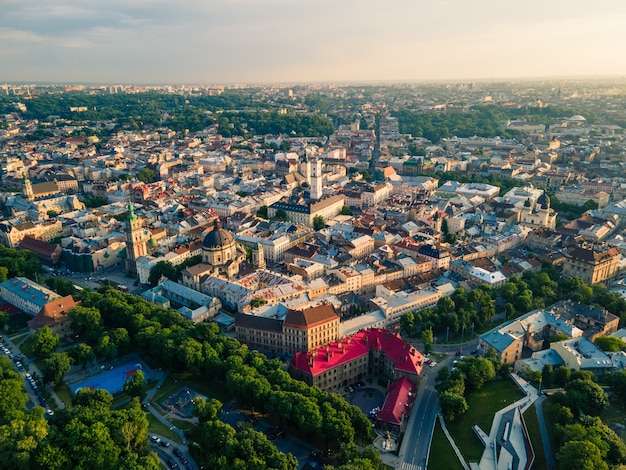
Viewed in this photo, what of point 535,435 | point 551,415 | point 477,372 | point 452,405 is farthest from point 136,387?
point 551,415

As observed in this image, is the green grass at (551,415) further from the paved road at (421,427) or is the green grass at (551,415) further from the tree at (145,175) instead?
the tree at (145,175)

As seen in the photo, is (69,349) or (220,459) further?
(69,349)

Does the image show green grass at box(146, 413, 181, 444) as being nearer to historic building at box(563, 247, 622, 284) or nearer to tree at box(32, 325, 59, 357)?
tree at box(32, 325, 59, 357)

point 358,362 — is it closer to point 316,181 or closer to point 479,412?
point 479,412

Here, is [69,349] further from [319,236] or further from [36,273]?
[319,236]

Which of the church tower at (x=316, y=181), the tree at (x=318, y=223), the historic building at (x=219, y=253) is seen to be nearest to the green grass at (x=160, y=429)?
the historic building at (x=219, y=253)

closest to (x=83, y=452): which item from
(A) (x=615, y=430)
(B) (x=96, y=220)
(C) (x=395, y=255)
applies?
(A) (x=615, y=430)
